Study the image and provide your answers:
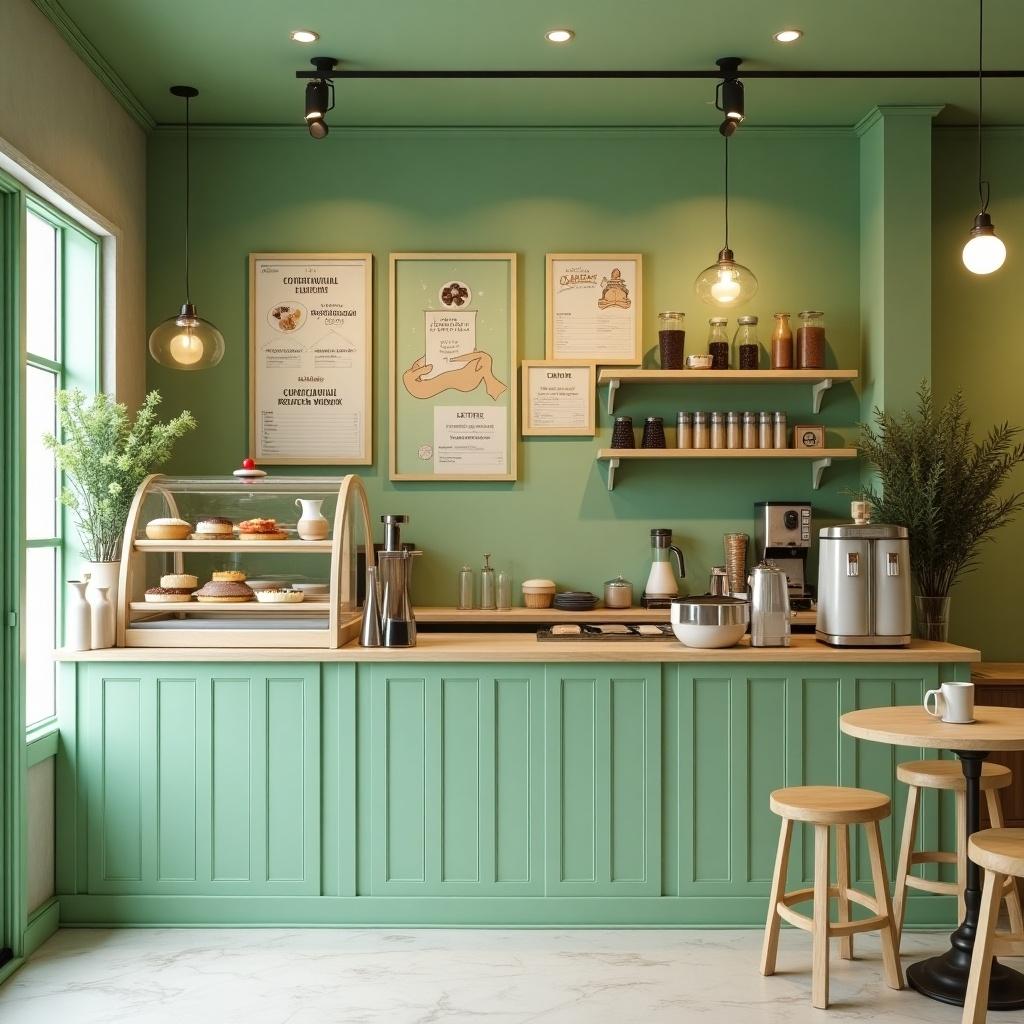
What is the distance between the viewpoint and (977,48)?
421cm

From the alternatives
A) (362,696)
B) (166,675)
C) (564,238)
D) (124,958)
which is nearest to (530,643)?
(362,696)

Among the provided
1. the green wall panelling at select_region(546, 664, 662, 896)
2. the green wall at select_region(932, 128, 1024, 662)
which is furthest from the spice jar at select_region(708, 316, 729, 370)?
the green wall panelling at select_region(546, 664, 662, 896)

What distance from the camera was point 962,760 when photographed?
3.15 m

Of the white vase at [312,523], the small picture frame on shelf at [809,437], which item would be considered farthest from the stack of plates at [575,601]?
the white vase at [312,523]

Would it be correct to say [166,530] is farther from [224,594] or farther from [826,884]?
[826,884]

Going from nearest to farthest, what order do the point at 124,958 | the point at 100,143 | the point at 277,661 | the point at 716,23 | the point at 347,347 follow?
the point at 124,958
the point at 277,661
the point at 716,23
the point at 100,143
the point at 347,347

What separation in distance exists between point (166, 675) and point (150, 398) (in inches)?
42.7

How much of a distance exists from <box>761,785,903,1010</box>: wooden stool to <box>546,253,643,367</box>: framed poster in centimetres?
239

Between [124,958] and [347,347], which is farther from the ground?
[347,347]

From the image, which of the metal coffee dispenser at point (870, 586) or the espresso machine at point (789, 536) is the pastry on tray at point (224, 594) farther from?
the espresso machine at point (789, 536)

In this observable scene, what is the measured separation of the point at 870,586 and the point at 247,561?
2.30m

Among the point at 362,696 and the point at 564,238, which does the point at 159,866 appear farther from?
the point at 564,238

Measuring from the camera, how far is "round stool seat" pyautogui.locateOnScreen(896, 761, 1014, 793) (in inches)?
131

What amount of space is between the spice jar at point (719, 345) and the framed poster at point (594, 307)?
33cm
